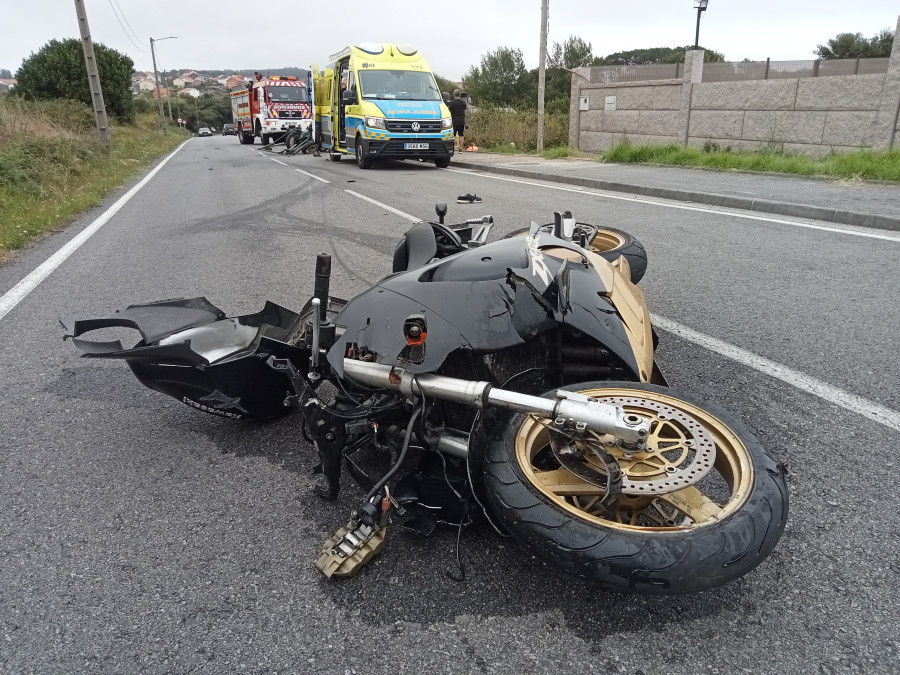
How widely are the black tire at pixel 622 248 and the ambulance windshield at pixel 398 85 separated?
44.8 ft

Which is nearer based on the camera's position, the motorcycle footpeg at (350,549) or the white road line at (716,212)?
the motorcycle footpeg at (350,549)

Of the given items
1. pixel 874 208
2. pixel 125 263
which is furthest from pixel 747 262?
pixel 125 263

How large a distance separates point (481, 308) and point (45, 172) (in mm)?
13925

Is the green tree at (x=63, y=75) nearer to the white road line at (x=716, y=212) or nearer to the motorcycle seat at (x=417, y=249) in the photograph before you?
the white road line at (x=716, y=212)

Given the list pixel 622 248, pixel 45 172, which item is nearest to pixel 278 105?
pixel 45 172

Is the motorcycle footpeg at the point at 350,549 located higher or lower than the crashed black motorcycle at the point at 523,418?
lower

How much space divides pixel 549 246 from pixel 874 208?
7590 millimetres

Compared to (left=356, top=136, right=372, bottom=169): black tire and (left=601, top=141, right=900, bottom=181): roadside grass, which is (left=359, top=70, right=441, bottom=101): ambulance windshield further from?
(left=601, top=141, right=900, bottom=181): roadside grass

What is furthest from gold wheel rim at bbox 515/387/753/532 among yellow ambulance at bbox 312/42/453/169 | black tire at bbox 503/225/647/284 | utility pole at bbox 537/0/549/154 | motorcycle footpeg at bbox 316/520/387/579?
utility pole at bbox 537/0/549/154

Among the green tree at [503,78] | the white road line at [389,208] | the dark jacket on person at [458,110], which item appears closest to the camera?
the white road line at [389,208]

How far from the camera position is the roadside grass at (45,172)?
9.14 metres

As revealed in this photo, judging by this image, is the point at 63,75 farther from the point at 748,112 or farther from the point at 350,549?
the point at 350,549

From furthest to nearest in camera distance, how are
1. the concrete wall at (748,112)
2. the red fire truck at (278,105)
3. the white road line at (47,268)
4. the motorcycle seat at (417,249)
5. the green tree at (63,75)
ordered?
the green tree at (63,75), the red fire truck at (278,105), the concrete wall at (748,112), the white road line at (47,268), the motorcycle seat at (417,249)

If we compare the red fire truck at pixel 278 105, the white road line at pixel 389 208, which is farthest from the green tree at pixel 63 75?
the white road line at pixel 389 208
